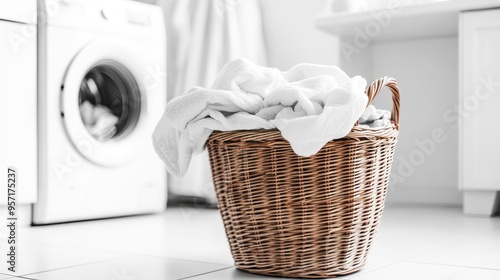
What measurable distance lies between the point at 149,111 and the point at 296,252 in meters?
1.44

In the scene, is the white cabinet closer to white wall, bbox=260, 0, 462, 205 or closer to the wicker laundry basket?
white wall, bbox=260, 0, 462, 205

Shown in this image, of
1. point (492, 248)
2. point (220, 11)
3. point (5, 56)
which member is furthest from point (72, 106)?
point (492, 248)

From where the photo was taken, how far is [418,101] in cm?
271

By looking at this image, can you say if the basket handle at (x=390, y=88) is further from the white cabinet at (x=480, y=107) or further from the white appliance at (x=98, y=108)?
the white appliance at (x=98, y=108)

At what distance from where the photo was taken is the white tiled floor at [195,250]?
50.3 inches

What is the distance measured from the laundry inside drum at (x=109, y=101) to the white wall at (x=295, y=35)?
766 millimetres

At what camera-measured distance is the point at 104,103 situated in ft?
7.73

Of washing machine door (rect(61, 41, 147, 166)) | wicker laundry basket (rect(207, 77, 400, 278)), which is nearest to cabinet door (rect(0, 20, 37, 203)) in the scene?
washing machine door (rect(61, 41, 147, 166))

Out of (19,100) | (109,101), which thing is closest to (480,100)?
(109,101)

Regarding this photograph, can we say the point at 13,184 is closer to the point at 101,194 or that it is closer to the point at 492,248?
the point at 101,194

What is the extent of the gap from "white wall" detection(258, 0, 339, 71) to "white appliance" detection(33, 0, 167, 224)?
0.58 m

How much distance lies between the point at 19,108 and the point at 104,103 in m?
0.35

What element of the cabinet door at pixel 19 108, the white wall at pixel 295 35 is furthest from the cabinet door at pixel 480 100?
the cabinet door at pixel 19 108

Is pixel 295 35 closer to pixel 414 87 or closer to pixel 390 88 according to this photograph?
pixel 414 87
